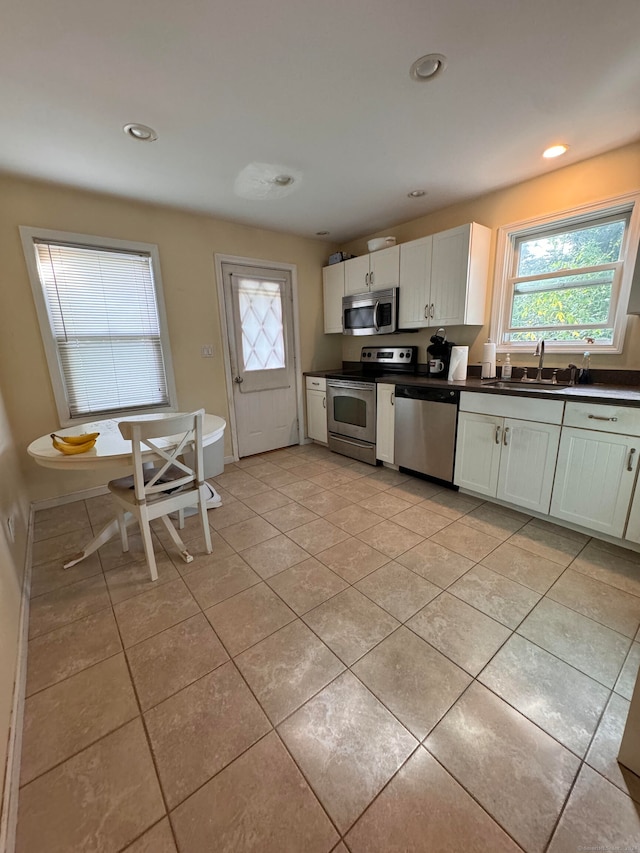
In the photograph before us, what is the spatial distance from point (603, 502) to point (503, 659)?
128 cm

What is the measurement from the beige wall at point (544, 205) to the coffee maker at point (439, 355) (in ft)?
0.58

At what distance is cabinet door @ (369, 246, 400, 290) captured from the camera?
3.39m

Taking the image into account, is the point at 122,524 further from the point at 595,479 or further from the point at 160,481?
the point at 595,479

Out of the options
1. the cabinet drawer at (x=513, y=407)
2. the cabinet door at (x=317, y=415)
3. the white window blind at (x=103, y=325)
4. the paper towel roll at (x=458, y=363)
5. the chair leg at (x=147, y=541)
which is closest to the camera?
the chair leg at (x=147, y=541)

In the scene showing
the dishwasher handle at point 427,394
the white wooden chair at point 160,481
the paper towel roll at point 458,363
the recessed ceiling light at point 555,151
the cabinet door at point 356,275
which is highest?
the recessed ceiling light at point 555,151

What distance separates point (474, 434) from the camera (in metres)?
2.66

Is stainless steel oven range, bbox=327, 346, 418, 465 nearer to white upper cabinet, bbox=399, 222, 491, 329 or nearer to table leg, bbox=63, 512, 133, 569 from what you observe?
white upper cabinet, bbox=399, 222, 491, 329

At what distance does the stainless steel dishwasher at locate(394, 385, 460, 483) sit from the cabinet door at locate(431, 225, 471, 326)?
740 millimetres

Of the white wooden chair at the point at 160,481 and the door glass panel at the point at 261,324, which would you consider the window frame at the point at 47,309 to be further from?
the white wooden chair at the point at 160,481

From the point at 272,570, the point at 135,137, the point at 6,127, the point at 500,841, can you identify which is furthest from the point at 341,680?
the point at 6,127

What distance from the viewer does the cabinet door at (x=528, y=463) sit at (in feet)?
7.43

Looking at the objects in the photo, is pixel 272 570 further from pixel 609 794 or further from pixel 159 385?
pixel 159 385

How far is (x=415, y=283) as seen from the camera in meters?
3.27

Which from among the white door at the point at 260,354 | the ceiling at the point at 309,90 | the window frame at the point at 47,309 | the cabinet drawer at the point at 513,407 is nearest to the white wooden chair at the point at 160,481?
the window frame at the point at 47,309
